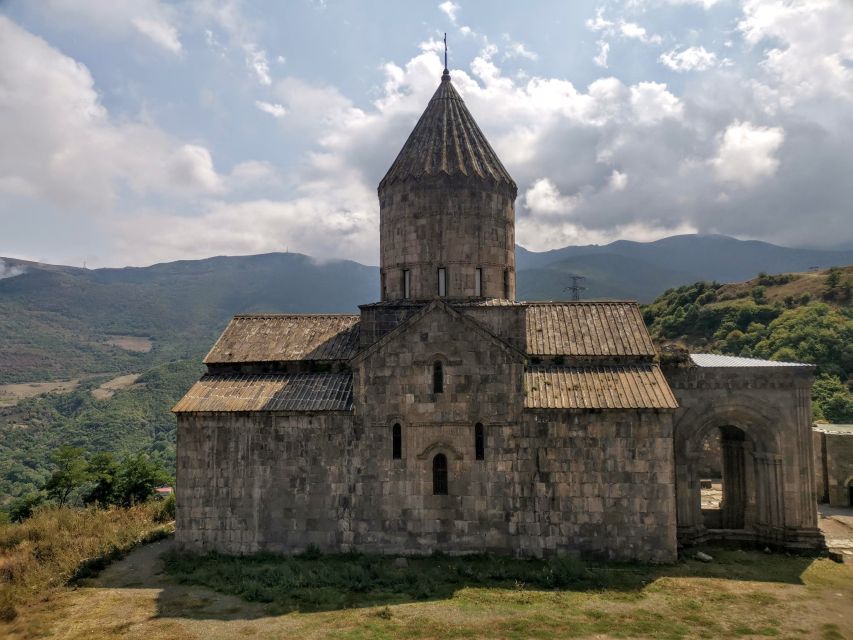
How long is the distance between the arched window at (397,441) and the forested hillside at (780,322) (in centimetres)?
2501

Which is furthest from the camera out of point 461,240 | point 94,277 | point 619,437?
point 94,277

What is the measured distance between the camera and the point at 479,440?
1323cm

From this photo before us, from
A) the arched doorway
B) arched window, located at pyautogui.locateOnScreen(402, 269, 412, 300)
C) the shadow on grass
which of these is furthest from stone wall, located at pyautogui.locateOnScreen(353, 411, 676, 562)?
the arched doorway

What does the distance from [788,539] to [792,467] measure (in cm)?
172

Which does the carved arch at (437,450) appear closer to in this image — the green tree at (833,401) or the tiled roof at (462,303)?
the tiled roof at (462,303)

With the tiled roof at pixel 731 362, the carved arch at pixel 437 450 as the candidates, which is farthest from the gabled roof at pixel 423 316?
the tiled roof at pixel 731 362

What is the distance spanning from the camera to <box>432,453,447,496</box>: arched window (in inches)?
520

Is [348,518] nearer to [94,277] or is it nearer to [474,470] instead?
[474,470]

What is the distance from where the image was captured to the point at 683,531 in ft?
45.1

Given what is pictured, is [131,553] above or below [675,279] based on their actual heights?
below

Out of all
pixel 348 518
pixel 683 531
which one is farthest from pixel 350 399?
pixel 683 531

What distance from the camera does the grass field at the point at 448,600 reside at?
9875 millimetres

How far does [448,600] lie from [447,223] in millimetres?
9127

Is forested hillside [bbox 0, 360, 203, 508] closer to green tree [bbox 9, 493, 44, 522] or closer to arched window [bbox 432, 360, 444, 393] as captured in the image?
green tree [bbox 9, 493, 44, 522]
